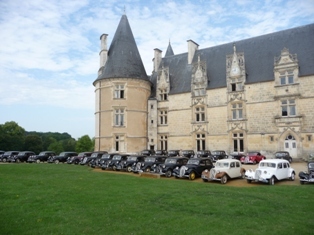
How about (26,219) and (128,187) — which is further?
(128,187)

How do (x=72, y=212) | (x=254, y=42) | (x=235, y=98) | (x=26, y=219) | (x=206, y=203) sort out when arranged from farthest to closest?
(x=254, y=42), (x=235, y=98), (x=206, y=203), (x=72, y=212), (x=26, y=219)

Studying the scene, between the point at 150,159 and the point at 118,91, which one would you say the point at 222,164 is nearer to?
the point at 150,159

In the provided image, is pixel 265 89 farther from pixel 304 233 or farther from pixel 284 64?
pixel 304 233

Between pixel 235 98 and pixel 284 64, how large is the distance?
5774mm

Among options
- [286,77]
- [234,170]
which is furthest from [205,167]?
[286,77]

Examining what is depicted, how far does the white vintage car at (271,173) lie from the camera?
49.3 feet

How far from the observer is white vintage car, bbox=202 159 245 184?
15.7 meters

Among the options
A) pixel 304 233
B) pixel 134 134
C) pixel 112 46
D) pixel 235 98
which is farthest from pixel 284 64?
pixel 304 233

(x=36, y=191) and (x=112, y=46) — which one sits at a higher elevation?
(x=112, y=46)

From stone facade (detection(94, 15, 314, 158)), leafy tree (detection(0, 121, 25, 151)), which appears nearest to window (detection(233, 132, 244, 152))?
stone facade (detection(94, 15, 314, 158))

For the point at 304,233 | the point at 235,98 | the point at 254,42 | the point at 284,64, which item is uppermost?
the point at 254,42

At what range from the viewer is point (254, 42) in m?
31.5

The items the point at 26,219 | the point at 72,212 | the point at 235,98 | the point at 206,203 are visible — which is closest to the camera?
the point at 26,219

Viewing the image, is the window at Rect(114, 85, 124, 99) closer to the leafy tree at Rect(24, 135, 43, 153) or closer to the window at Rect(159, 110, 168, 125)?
the window at Rect(159, 110, 168, 125)
